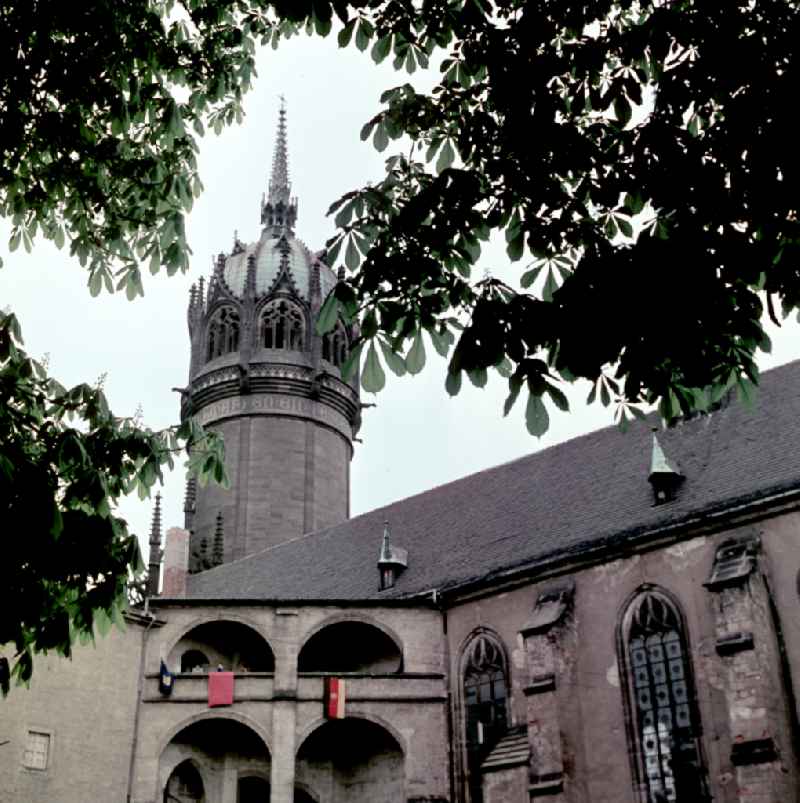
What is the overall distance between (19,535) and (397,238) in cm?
335

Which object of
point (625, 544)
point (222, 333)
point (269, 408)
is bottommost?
point (625, 544)

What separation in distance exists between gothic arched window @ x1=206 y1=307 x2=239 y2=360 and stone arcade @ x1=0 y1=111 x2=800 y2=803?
34.2 feet

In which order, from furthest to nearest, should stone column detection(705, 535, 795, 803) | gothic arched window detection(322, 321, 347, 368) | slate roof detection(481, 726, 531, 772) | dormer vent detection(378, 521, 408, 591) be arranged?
gothic arched window detection(322, 321, 347, 368)
dormer vent detection(378, 521, 408, 591)
slate roof detection(481, 726, 531, 772)
stone column detection(705, 535, 795, 803)

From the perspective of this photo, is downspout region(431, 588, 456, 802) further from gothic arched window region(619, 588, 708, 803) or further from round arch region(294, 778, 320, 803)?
gothic arched window region(619, 588, 708, 803)

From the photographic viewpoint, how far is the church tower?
38688mm

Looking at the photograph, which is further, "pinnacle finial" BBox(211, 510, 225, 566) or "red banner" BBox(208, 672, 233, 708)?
"pinnacle finial" BBox(211, 510, 225, 566)

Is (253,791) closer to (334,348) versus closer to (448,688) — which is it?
(448,688)

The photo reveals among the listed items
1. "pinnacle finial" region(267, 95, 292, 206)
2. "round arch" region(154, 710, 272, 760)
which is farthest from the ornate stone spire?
"round arch" region(154, 710, 272, 760)

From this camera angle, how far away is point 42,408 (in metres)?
8.68

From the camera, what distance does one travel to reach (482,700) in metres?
24.6

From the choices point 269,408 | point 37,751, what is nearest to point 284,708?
point 37,751

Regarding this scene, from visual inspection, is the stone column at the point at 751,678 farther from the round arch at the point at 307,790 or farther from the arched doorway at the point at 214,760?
the arched doorway at the point at 214,760

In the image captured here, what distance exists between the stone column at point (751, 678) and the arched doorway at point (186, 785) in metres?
12.6

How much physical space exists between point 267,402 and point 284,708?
1673cm
